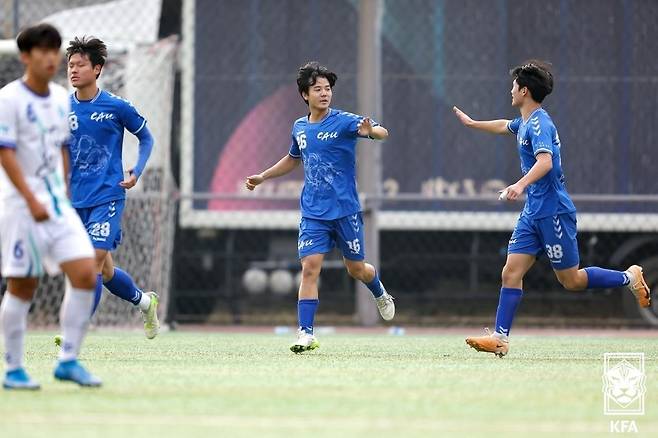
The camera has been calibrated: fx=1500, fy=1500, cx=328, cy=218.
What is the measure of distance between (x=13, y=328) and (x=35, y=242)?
1.41 feet

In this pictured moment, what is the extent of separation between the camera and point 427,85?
16031 millimetres

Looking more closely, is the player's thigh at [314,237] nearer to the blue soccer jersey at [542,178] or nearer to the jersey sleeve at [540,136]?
the blue soccer jersey at [542,178]

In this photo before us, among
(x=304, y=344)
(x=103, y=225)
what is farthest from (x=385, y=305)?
(x=103, y=225)

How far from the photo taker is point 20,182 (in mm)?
6891

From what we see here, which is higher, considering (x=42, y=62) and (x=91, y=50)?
(x=91, y=50)

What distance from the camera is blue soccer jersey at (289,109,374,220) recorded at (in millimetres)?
10312

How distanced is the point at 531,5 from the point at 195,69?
12.0ft

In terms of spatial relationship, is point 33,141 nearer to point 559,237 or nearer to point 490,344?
point 490,344

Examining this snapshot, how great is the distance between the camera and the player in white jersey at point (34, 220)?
6996 millimetres

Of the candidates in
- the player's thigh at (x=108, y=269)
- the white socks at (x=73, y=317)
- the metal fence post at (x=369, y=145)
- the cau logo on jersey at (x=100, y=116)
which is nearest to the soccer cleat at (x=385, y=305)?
the player's thigh at (x=108, y=269)

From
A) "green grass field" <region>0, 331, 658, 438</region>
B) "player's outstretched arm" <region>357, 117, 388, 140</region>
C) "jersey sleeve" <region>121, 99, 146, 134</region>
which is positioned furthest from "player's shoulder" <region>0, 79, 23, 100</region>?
"player's outstretched arm" <region>357, 117, 388, 140</region>

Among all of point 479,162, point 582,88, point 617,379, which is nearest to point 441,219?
point 479,162

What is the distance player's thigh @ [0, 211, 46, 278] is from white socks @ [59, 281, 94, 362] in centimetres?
23

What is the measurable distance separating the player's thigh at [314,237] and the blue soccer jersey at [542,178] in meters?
1.39
